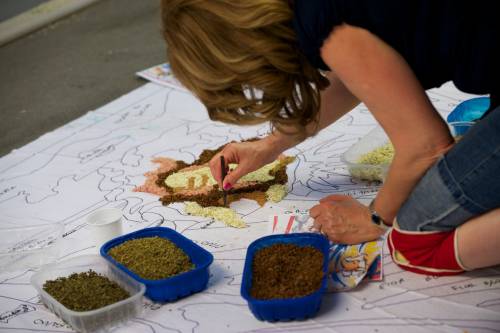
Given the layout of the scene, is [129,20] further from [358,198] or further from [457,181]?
[457,181]

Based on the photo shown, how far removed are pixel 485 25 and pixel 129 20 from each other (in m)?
2.67

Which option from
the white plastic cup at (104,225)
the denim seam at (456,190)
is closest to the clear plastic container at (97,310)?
the white plastic cup at (104,225)

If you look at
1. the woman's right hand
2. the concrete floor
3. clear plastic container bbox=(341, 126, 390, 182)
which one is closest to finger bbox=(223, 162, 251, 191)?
the woman's right hand

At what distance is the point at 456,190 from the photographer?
4.68ft

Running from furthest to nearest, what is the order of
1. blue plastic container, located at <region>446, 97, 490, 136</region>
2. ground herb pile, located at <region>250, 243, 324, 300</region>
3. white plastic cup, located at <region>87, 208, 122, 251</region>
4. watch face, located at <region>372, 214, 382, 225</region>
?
1. blue plastic container, located at <region>446, 97, 490, 136</region>
2. white plastic cup, located at <region>87, 208, 122, 251</region>
3. watch face, located at <region>372, 214, 382, 225</region>
4. ground herb pile, located at <region>250, 243, 324, 300</region>

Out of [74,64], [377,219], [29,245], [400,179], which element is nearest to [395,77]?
[400,179]

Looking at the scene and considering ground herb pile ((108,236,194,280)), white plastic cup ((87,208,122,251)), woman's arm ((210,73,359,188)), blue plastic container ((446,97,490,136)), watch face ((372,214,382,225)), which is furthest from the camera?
blue plastic container ((446,97,490,136))

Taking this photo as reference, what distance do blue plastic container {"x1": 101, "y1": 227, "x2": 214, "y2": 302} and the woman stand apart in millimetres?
320

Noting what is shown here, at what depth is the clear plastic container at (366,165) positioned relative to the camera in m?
1.95

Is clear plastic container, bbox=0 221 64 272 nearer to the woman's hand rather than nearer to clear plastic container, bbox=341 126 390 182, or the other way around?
the woman's hand

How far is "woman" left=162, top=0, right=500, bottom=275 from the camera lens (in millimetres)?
1339

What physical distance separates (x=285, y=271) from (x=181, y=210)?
1.76 feet

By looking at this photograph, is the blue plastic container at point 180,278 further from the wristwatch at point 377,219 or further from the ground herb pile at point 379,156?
the ground herb pile at point 379,156

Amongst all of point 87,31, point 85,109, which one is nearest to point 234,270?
point 85,109
